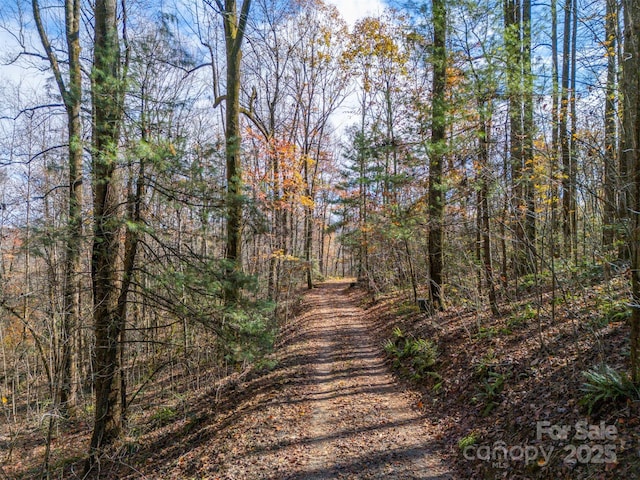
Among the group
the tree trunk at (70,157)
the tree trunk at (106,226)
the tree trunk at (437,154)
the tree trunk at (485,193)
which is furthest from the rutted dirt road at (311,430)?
the tree trunk at (70,157)

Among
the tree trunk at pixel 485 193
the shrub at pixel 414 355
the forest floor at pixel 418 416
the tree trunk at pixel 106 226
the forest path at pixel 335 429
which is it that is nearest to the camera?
the forest floor at pixel 418 416

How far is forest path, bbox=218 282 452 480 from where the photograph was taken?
4.11m

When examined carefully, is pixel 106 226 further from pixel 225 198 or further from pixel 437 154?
pixel 437 154

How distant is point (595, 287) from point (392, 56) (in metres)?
12.8

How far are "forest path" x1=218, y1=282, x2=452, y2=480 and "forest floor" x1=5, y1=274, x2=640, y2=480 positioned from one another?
23 millimetres

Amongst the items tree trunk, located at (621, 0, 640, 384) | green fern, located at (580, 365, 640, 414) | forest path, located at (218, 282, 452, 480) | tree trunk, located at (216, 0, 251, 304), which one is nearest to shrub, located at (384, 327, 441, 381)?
forest path, located at (218, 282, 452, 480)

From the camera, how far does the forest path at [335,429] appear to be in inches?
162

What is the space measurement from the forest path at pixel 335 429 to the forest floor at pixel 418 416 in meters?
0.02

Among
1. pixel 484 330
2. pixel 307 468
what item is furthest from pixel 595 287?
pixel 307 468

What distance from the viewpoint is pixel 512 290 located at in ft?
27.7

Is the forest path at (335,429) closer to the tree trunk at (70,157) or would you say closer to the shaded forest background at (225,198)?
the shaded forest background at (225,198)

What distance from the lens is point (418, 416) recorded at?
17.1 ft

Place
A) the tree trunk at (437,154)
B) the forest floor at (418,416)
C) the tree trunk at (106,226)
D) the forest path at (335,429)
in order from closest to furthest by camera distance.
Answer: the forest floor at (418,416)
the forest path at (335,429)
the tree trunk at (106,226)
the tree trunk at (437,154)

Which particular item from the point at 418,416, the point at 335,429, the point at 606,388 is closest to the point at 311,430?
the point at 335,429
